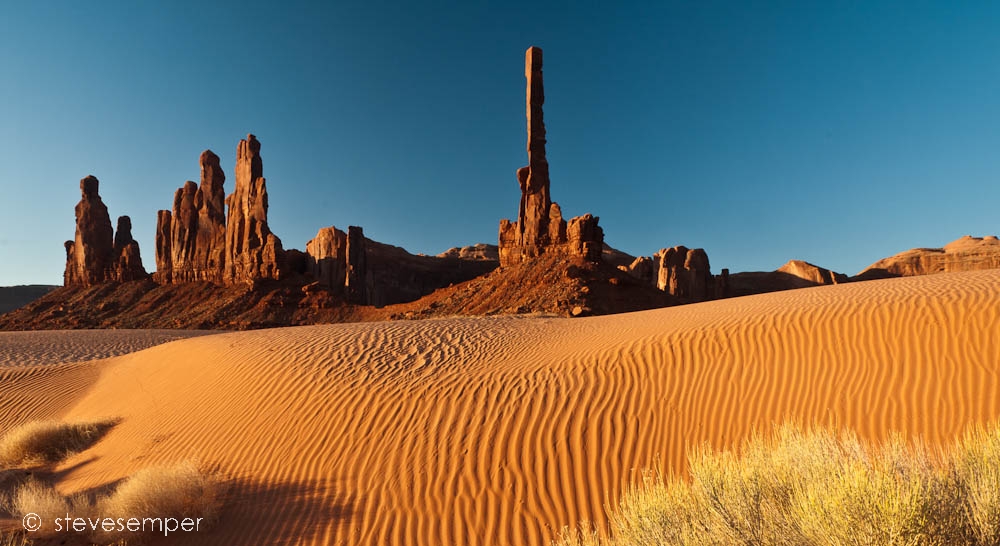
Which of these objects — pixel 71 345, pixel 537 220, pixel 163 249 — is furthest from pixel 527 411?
pixel 163 249

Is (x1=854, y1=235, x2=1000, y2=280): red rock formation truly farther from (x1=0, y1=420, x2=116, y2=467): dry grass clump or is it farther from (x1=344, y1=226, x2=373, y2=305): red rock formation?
(x1=0, y1=420, x2=116, y2=467): dry grass clump

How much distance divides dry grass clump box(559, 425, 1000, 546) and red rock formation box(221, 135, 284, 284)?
41686 mm

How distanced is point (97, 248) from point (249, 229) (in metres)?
21.3

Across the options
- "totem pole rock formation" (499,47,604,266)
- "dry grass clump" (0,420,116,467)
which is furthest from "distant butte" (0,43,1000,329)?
"dry grass clump" (0,420,116,467)

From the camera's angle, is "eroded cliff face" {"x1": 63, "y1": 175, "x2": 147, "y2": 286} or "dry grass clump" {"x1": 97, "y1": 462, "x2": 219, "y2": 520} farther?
"eroded cliff face" {"x1": 63, "y1": 175, "x2": 147, "y2": 286}


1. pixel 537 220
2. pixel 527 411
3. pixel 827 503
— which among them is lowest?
pixel 527 411

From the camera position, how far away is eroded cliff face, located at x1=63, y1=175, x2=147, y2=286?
45.5 metres

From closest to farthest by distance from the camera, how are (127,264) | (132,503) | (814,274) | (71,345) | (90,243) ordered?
(132,503), (71,345), (814,274), (127,264), (90,243)

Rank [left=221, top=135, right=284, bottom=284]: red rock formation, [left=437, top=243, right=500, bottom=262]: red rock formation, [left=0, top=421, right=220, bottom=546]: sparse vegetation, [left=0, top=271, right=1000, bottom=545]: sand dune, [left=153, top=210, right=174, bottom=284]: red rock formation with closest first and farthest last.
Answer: [left=0, top=421, right=220, bottom=546]: sparse vegetation, [left=0, top=271, right=1000, bottom=545]: sand dune, [left=221, top=135, right=284, bottom=284]: red rock formation, [left=153, top=210, right=174, bottom=284]: red rock formation, [left=437, top=243, right=500, bottom=262]: red rock formation

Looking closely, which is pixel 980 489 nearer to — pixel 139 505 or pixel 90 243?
pixel 139 505

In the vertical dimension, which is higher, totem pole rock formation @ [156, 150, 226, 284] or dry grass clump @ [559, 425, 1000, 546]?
totem pole rock formation @ [156, 150, 226, 284]

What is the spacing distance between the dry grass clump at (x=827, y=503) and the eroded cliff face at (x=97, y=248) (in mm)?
58798

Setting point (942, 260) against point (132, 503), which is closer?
point (132, 503)

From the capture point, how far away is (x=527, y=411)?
605 cm
